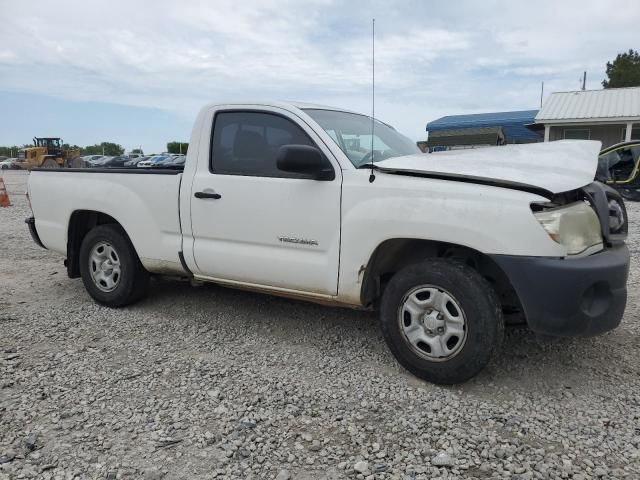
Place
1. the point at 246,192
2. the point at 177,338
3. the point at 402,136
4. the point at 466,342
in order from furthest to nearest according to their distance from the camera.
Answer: the point at 402,136 → the point at 177,338 → the point at 246,192 → the point at 466,342

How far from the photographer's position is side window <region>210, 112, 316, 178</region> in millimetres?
3811

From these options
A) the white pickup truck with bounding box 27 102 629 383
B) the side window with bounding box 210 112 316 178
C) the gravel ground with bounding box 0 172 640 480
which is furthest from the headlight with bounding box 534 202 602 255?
the side window with bounding box 210 112 316 178

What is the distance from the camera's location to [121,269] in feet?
15.3

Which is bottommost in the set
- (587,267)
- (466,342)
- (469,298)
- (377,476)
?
(377,476)

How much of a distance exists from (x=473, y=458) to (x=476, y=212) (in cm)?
130

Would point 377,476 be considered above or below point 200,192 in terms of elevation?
below

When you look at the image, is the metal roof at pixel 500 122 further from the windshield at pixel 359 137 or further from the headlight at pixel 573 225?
the headlight at pixel 573 225

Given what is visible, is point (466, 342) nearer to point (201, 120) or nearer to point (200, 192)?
point (200, 192)

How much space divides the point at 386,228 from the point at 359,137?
1.08 m

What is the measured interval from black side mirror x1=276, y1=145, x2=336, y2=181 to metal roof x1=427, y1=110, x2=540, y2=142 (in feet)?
71.5

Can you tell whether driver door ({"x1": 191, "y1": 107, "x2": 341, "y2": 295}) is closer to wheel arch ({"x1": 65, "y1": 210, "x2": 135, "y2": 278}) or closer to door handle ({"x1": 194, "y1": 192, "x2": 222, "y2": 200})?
door handle ({"x1": 194, "y1": 192, "x2": 222, "y2": 200})

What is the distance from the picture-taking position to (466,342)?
305 cm

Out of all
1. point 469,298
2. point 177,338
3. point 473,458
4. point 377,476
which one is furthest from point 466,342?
point 177,338

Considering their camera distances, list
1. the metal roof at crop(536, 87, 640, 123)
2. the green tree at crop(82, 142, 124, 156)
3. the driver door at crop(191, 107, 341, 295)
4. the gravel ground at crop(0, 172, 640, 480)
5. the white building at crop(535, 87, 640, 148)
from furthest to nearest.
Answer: the green tree at crop(82, 142, 124, 156)
the metal roof at crop(536, 87, 640, 123)
the white building at crop(535, 87, 640, 148)
the driver door at crop(191, 107, 341, 295)
the gravel ground at crop(0, 172, 640, 480)
